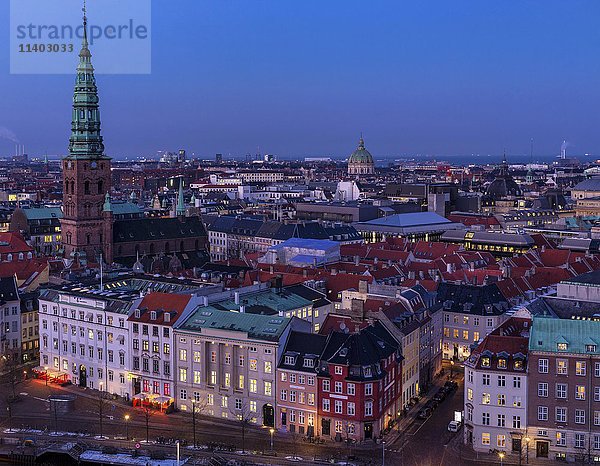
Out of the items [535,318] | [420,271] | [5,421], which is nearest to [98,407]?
[5,421]

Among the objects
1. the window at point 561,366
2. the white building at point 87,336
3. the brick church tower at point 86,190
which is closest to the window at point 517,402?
the window at point 561,366

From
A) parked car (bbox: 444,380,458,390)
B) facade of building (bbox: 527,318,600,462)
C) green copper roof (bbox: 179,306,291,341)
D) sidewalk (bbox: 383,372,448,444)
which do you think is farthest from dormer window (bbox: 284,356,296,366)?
facade of building (bbox: 527,318,600,462)

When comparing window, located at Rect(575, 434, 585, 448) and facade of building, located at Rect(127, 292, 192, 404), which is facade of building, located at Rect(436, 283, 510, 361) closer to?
window, located at Rect(575, 434, 585, 448)

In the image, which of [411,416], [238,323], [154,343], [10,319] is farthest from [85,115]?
[411,416]

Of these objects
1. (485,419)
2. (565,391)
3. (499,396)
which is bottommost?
(485,419)

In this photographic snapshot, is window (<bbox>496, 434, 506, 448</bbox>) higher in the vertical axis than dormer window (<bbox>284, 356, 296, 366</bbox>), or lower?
lower

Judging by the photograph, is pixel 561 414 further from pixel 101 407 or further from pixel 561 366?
pixel 101 407

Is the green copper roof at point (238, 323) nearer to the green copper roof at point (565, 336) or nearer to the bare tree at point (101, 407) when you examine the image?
the bare tree at point (101, 407)
